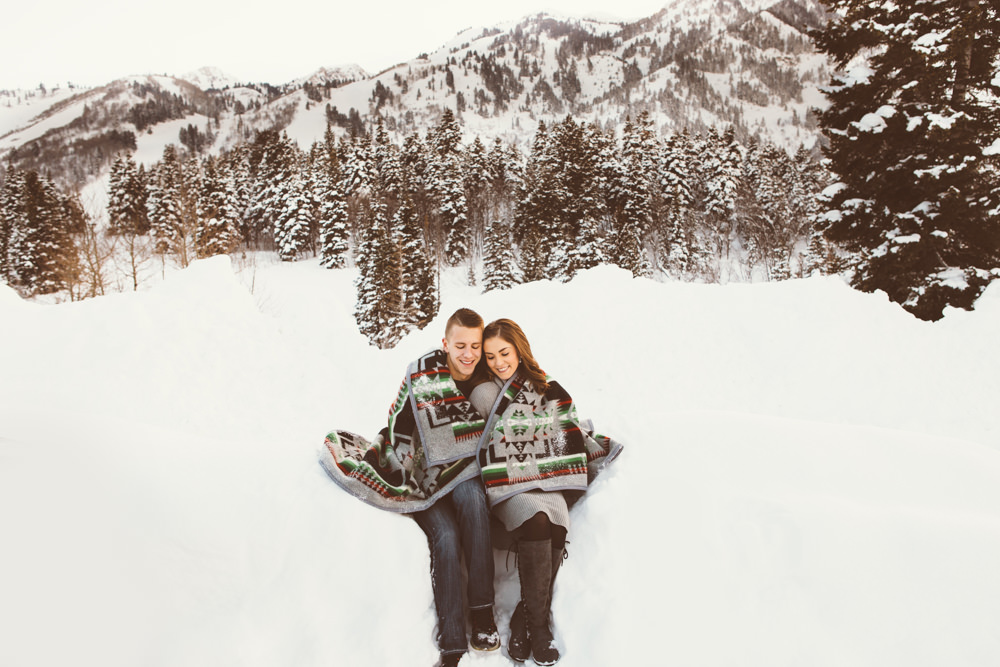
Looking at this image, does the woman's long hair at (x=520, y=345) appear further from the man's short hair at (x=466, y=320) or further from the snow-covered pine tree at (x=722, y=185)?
the snow-covered pine tree at (x=722, y=185)

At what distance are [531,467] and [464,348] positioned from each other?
0.94 metres

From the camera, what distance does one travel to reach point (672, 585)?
282 cm

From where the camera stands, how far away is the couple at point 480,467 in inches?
114

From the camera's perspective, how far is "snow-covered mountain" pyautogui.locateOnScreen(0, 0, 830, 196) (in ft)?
380

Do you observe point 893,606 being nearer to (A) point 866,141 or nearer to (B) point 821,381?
(B) point 821,381

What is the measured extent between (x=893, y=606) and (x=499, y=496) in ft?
6.92

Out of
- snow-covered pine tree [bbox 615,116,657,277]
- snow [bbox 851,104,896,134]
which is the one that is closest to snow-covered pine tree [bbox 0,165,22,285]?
snow-covered pine tree [bbox 615,116,657,277]

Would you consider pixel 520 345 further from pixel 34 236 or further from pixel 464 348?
pixel 34 236

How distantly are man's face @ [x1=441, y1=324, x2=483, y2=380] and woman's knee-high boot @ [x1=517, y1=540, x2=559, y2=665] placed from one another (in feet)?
4.04

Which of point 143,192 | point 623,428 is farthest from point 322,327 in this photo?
point 143,192

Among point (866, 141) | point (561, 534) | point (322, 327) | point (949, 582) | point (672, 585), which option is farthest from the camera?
point (322, 327)

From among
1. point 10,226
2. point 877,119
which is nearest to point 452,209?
point 10,226

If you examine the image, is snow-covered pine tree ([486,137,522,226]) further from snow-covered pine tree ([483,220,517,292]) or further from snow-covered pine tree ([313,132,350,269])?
→ snow-covered pine tree ([483,220,517,292])

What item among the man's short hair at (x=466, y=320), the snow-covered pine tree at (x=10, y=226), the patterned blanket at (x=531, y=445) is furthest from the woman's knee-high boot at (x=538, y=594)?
the snow-covered pine tree at (x=10, y=226)
